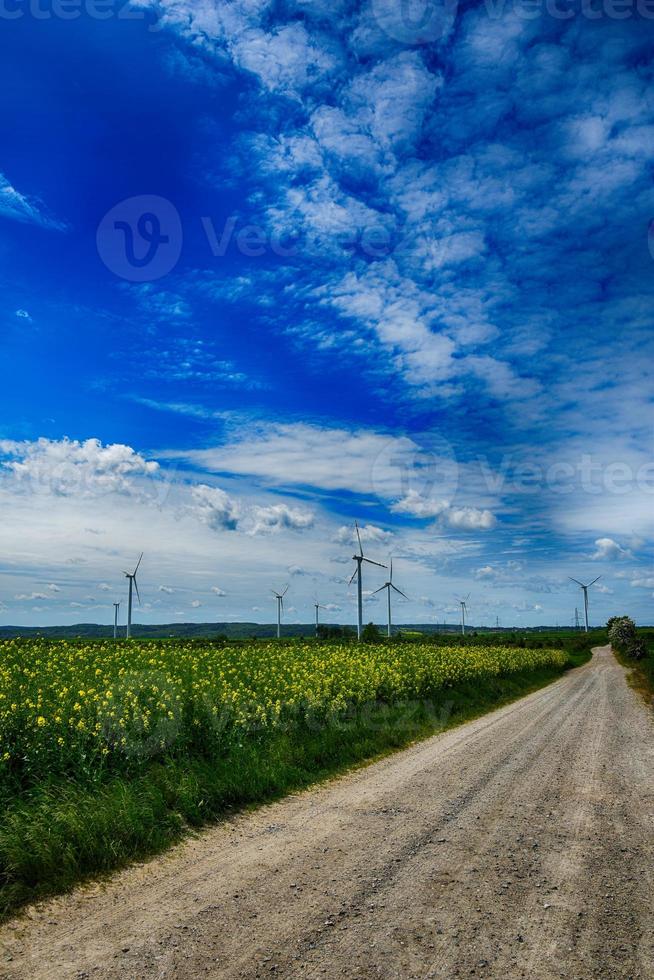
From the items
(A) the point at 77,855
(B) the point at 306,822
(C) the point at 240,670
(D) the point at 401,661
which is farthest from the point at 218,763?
(D) the point at 401,661

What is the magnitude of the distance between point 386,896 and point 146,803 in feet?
12.9

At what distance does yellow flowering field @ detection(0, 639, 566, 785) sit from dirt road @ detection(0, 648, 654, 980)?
2.26 metres

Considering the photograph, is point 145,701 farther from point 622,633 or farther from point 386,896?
point 622,633

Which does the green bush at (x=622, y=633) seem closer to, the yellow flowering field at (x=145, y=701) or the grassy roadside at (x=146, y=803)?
the yellow flowering field at (x=145, y=701)

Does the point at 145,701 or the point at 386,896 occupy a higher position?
the point at 145,701

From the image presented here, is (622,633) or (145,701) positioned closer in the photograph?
(145,701)

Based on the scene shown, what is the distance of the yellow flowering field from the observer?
9820 mm

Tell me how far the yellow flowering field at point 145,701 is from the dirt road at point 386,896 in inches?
89.0

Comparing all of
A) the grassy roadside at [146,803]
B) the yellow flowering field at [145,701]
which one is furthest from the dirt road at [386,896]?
the yellow flowering field at [145,701]

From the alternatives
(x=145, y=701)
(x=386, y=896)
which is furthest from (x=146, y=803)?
(x=386, y=896)

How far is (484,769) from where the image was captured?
13234mm

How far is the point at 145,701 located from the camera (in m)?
12.2

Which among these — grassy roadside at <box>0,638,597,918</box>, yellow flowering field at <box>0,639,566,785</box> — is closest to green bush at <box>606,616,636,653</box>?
yellow flowering field at <box>0,639,566,785</box>

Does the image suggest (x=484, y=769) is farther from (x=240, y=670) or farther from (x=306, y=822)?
(x=240, y=670)
